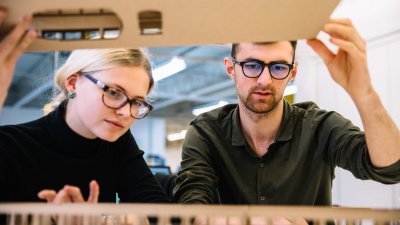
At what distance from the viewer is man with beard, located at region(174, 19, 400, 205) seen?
107cm

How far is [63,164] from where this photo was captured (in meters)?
1.01

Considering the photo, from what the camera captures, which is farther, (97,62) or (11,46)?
(97,62)

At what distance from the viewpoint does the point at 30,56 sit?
22.4 feet

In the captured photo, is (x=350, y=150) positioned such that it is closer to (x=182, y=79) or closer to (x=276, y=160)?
(x=276, y=160)

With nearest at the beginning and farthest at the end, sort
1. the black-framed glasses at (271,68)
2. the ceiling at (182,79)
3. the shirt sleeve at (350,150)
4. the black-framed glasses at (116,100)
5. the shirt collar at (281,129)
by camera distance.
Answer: the shirt sleeve at (350,150)
the black-framed glasses at (116,100)
the black-framed glasses at (271,68)
the shirt collar at (281,129)
the ceiling at (182,79)

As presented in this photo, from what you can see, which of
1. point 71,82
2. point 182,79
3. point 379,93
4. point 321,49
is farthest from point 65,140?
point 182,79

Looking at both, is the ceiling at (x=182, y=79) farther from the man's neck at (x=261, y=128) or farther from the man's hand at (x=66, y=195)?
the man's hand at (x=66, y=195)

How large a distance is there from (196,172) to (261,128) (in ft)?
0.94

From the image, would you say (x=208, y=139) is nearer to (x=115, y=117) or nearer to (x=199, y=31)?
(x=115, y=117)

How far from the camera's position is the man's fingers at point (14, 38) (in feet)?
1.75

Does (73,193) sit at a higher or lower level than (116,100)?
lower

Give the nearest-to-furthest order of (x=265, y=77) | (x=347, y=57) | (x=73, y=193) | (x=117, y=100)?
1. (x=73, y=193)
2. (x=347, y=57)
3. (x=117, y=100)
4. (x=265, y=77)

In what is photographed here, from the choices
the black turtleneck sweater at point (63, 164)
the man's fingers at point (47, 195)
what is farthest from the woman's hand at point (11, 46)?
the black turtleneck sweater at point (63, 164)

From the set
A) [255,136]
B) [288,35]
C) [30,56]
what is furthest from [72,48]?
[30,56]
